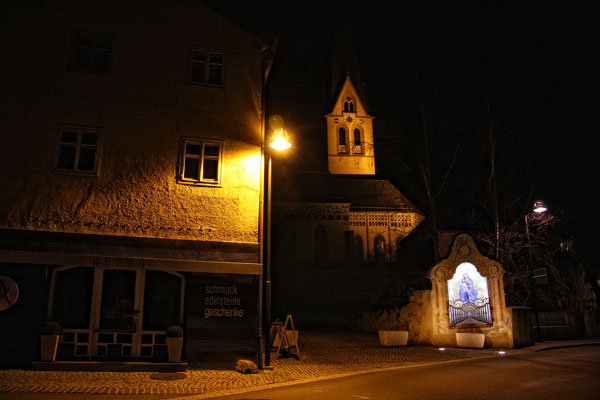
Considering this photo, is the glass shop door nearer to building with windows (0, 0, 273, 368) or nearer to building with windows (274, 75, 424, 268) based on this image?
building with windows (0, 0, 273, 368)

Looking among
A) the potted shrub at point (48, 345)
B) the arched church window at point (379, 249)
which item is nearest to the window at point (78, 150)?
the potted shrub at point (48, 345)

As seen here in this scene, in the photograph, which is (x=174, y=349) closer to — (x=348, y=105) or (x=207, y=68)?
(x=207, y=68)

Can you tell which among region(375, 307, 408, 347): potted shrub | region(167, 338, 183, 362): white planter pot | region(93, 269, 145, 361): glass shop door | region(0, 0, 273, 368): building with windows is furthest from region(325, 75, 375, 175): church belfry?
region(167, 338, 183, 362): white planter pot

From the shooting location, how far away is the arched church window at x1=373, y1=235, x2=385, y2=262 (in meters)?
44.8

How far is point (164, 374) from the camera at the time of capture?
11.5 m

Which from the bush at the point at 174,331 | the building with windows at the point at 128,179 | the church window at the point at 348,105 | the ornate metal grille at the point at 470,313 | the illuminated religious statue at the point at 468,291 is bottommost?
the bush at the point at 174,331

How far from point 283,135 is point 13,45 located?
865 cm

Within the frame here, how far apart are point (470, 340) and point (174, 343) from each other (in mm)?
10805

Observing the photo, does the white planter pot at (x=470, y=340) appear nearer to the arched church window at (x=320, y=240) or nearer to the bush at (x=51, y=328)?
the bush at (x=51, y=328)

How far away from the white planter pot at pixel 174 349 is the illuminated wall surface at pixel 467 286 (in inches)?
415

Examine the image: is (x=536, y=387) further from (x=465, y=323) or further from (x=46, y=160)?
(x=46, y=160)

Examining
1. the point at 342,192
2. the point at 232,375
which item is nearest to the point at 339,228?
the point at 342,192

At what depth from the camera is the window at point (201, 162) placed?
13828mm

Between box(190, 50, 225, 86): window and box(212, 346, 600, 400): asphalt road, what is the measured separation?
9751mm
